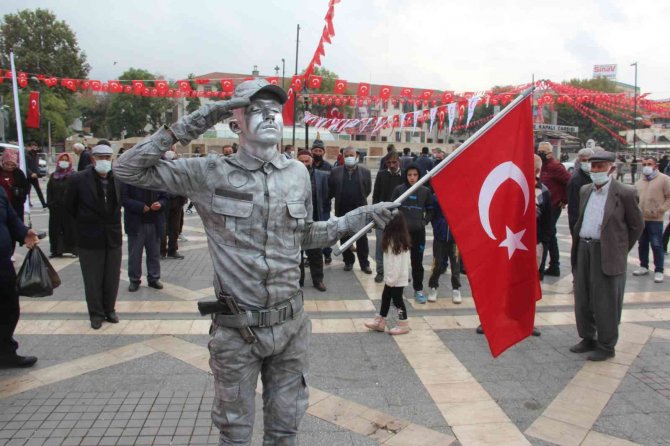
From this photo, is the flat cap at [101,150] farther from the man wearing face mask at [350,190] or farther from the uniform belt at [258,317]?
the uniform belt at [258,317]

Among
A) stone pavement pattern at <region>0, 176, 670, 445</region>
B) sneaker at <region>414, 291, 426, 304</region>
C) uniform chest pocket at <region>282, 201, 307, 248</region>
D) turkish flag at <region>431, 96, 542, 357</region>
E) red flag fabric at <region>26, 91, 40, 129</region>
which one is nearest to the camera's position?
uniform chest pocket at <region>282, 201, 307, 248</region>

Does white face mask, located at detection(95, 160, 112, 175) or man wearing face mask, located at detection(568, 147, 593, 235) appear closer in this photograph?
white face mask, located at detection(95, 160, 112, 175)

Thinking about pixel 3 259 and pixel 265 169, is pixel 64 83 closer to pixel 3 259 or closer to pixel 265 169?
pixel 3 259

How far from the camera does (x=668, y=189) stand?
838cm

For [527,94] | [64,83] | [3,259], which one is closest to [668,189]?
[527,94]

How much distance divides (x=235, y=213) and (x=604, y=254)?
158 inches

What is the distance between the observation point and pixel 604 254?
4.99m

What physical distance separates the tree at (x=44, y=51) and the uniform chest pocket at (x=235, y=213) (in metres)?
→ 53.5

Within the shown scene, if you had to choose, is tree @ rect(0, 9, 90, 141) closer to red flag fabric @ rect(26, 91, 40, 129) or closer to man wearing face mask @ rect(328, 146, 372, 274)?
red flag fabric @ rect(26, 91, 40, 129)

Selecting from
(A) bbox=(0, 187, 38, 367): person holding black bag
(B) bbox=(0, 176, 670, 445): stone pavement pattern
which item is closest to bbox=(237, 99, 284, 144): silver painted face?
(B) bbox=(0, 176, 670, 445): stone pavement pattern

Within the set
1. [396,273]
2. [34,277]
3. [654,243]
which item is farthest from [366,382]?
[654,243]

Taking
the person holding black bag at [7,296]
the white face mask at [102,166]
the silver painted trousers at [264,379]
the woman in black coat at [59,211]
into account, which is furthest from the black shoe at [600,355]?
the woman in black coat at [59,211]

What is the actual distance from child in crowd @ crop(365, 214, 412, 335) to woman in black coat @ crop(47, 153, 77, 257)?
599cm

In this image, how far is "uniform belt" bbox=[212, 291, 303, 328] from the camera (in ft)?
8.00
